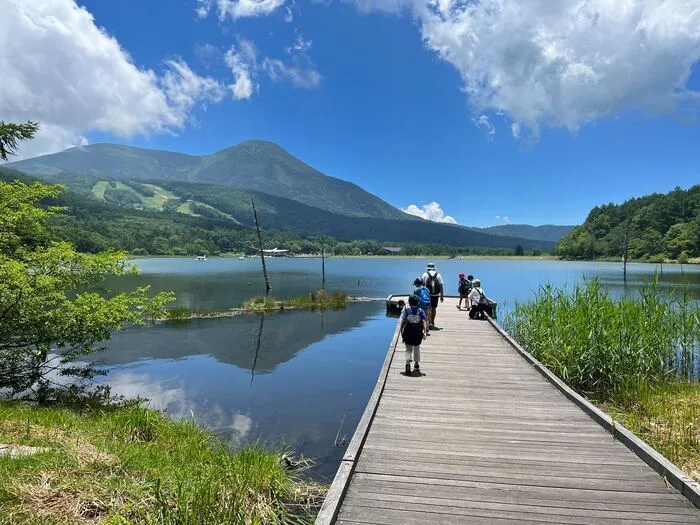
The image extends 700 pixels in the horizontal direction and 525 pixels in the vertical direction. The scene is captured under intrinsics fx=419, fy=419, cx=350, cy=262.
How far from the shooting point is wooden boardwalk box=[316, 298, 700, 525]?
3.93 m

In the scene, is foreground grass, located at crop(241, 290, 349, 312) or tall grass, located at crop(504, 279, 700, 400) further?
foreground grass, located at crop(241, 290, 349, 312)

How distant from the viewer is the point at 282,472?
6332 mm

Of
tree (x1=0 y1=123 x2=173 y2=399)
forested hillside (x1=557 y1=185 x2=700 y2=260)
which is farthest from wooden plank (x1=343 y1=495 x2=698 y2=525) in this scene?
forested hillside (x1=557 y1=185 x2=700 y2=260)

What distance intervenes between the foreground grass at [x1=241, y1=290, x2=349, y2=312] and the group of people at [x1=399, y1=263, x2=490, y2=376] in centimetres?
A: 1321

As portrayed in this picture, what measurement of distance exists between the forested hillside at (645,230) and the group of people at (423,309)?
344 feet

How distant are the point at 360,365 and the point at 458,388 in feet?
25.7

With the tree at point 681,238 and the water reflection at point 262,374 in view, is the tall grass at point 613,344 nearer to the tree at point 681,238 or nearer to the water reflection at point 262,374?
the water reflection at point 262,374

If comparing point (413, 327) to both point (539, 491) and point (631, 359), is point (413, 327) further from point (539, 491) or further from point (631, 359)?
point (631, 359)

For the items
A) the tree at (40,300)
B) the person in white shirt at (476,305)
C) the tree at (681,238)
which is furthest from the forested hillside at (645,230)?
the tree at (40,300)

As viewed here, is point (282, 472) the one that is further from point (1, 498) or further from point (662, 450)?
point (662, 450)

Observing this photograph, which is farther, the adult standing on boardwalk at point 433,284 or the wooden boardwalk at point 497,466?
the adult standing on boardwalk at point 433,284

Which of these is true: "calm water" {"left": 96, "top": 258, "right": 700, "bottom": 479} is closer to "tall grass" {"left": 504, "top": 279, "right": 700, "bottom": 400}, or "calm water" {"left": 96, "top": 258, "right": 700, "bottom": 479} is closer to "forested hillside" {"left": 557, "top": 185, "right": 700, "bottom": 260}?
"tall grass" {"left": 504, "top": 279, "right": 700, "bottom": 400}

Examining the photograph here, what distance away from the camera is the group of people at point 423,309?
891 cm

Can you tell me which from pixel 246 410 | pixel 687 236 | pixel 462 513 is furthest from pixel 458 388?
pixel 687 236
